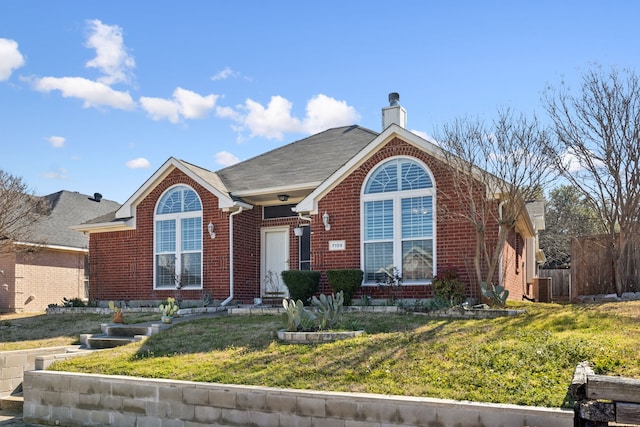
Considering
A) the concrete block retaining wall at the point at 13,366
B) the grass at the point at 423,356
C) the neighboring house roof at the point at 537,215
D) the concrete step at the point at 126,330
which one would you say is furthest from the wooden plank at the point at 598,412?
the neighboring house roof at the point at 537,215

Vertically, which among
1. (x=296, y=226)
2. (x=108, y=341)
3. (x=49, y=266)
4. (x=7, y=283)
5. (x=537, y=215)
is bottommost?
(x=108, y=341)

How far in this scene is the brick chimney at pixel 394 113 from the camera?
1866 cm

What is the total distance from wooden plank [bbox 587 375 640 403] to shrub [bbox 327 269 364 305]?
889 centimetres

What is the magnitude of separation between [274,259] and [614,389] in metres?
13.0

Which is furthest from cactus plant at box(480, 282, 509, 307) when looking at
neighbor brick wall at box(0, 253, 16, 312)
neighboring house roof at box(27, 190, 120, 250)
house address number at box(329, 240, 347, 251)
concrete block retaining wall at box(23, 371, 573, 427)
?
neighbor brick wall at box(0, 253, 16, 312)

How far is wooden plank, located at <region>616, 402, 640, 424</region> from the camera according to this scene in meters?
5.77

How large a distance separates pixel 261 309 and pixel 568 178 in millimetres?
8101

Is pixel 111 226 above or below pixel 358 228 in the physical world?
above

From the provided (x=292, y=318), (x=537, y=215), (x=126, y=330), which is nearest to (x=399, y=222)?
(x=292, y=318)

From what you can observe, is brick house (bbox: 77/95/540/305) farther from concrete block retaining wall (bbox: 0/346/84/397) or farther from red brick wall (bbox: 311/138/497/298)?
concrete block retaining wall (bbox: 0/346/84/397)

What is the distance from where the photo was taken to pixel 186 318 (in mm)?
14508

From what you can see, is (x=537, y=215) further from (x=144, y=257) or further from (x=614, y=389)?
(x=614, y=389)

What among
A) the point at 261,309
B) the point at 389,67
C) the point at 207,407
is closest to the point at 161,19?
the point at 389,67

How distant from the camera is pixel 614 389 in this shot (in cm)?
589
